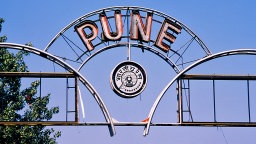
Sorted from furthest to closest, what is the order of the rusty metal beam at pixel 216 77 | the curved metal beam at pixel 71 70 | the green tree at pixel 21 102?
the green tree at pixel 21 102, the rusty metal beam at pixel 216 77, the curved metal beam at pixel 71 70

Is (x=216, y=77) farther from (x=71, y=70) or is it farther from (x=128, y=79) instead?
(x=71, y=70)

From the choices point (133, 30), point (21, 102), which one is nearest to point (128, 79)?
point (133, 30)

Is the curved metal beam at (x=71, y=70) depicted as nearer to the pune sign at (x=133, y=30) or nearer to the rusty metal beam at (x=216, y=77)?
the pune sign at (x=133, y=30)

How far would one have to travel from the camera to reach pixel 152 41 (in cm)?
2980

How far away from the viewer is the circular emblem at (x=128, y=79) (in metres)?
28.9

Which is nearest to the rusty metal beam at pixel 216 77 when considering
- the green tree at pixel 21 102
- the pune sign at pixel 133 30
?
the pune sign at pixel 133 30

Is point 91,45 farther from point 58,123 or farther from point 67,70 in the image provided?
point 58,123

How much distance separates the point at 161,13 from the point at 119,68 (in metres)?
3.75

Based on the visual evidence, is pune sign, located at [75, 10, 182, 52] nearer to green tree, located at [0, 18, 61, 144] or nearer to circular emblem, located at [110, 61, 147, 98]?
circular emblem, located at [110, 61, 147, 98]

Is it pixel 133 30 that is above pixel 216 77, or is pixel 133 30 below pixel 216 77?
above

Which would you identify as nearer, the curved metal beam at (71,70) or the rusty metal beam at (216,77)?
the curved metal beam at (71,70)

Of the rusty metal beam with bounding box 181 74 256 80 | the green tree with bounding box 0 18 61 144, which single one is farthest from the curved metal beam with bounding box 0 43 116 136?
the green tree with bounding box 0 18 61 144

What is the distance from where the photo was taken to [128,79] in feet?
95.9

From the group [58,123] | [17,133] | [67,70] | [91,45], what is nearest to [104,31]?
[91,45]
